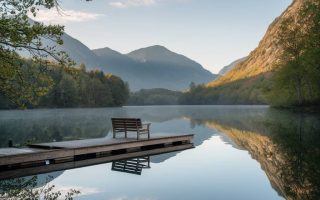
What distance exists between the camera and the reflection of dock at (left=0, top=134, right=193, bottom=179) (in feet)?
63.0

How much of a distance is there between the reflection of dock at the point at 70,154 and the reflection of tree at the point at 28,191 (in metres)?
1.69

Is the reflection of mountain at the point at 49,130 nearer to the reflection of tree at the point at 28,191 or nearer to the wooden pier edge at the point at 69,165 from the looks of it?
the wooden pier edge at the point at 69,165

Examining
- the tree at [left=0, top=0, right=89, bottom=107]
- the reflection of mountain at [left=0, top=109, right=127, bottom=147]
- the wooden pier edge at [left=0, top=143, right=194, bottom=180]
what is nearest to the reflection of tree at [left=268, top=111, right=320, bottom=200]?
the wooden pier edge at [left=0, top=143, right=194, bottom=180]

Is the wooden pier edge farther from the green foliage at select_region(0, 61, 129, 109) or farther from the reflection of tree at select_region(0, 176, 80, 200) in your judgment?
the green foliage at select_region(0, 61, 129, 109)

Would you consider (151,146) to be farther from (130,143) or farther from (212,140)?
(212,140)

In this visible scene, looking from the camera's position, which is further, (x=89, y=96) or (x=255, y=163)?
(x=89, y=96)

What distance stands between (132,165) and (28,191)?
23.4 feet

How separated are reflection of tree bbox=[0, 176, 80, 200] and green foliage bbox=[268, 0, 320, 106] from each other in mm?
53822

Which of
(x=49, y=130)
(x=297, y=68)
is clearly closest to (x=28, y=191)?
(x=49, y=130)

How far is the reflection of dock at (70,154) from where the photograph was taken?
19.2 metres

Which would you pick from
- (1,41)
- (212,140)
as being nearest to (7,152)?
(1,41)

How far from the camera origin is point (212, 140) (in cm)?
3484

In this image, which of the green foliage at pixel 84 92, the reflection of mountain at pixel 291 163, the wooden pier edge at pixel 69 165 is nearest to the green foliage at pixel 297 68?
the reflection of mountain at pixel 291 163

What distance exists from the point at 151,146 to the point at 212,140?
27.6 feet
